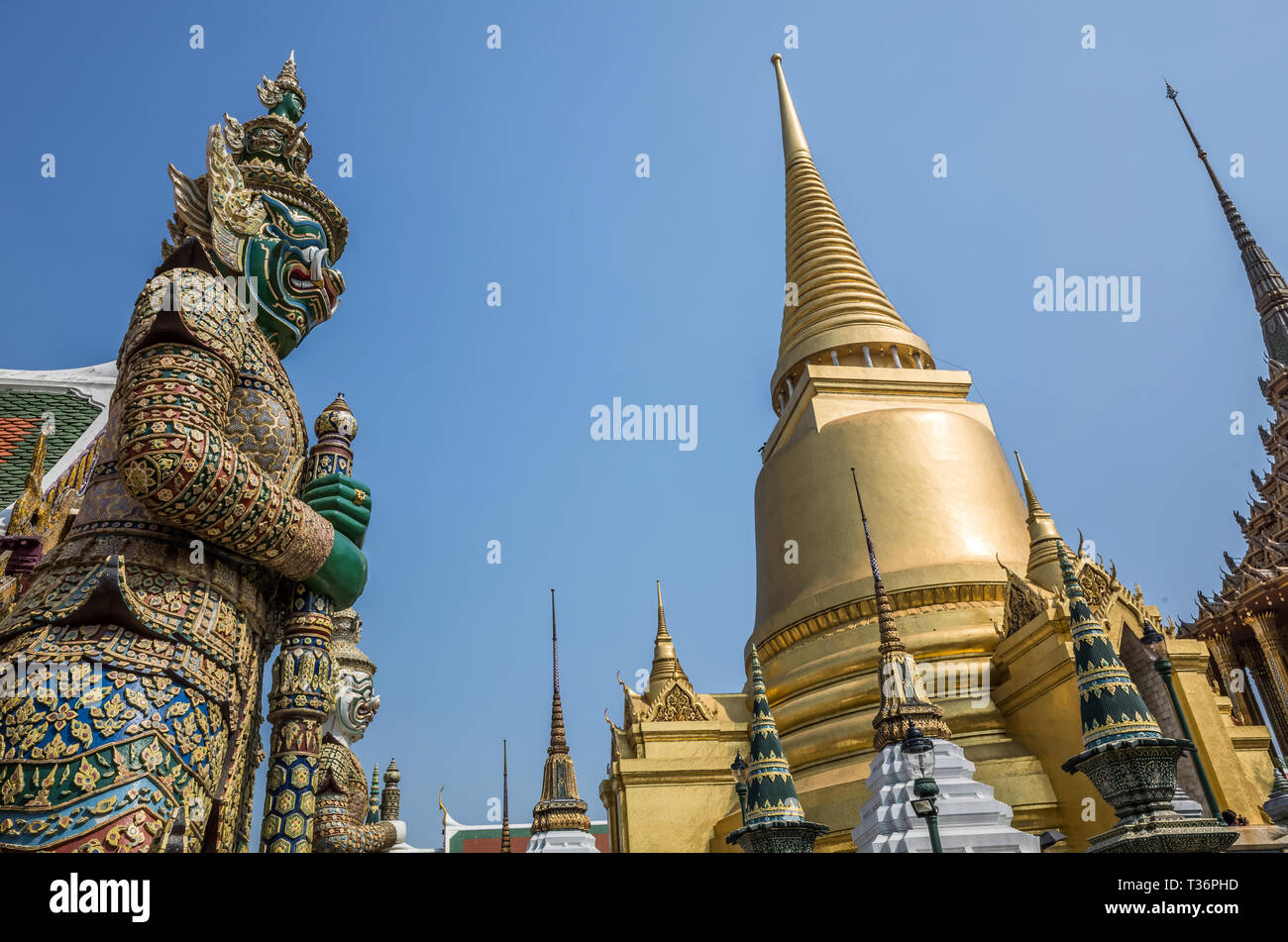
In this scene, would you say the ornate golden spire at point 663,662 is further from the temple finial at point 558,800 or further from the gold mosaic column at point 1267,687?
the gold mosaic column at point 1267,687

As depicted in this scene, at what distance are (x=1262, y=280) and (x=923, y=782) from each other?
32.2 m

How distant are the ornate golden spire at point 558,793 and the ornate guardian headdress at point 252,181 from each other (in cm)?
1073

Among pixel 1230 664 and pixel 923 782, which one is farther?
pixel 1230 664

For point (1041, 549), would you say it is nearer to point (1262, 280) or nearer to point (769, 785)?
point (769, 785)

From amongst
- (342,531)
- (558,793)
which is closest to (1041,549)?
(558,793)

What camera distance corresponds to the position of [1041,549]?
45.3 ft

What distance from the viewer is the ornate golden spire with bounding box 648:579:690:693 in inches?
655

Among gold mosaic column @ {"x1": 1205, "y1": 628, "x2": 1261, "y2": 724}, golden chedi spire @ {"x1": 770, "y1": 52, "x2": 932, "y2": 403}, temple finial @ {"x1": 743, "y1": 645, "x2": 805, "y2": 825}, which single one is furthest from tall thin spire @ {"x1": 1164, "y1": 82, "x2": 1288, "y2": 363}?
temple finial @ {"x1": 743, "y1": 645, "x2": 805, "y2": 825}

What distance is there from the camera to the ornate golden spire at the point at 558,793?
1383 centimetres

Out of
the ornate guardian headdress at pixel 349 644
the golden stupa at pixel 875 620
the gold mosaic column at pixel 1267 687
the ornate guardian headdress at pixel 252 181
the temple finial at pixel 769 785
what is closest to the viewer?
the ornate guardian headdress at pixel 252 181

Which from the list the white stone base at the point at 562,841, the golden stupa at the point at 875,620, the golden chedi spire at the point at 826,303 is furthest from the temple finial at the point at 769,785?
the golden chedi spire at the point at 826,303

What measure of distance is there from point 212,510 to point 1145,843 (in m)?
4.64
